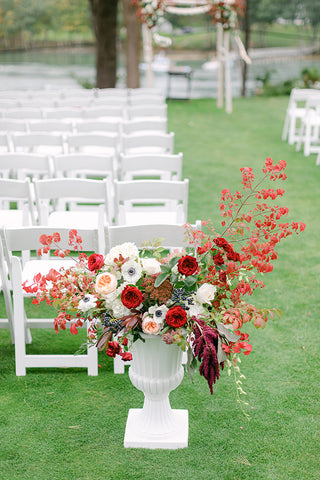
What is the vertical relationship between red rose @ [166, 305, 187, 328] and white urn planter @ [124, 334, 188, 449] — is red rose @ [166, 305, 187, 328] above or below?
above

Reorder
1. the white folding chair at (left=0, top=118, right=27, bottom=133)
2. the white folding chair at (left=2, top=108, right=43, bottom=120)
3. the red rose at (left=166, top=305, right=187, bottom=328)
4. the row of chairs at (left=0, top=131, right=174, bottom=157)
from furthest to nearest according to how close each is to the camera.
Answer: the white folding chair at (left=2, top=108, right=43, bottom=120), the white folding chair at (left=0, top=118, right=27, bottom=133), the row of chairs at (left=0, top=131, right=174, bottom=157), the red rose at (left=166, top=305, right=187, bottom=328)

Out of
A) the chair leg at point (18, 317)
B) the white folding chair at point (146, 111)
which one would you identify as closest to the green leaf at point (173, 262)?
the chair leg at point (18, 317)

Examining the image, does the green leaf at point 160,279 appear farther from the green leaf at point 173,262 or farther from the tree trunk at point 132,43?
the tree trunk at point 132,43

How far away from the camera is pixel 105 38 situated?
15.0 meters

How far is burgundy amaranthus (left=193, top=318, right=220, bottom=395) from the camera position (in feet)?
8.71

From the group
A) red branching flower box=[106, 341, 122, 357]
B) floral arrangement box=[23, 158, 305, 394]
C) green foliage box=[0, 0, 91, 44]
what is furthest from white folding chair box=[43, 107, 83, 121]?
green foliage box=[0, 0, 91, 44]

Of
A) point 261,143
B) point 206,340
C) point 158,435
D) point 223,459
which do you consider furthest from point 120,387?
point 261,143

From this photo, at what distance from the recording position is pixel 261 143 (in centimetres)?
1096

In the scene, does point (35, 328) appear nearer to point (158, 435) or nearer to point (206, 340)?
point (158, 435)

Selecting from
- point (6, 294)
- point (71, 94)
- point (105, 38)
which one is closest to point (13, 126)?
point (71, 94)

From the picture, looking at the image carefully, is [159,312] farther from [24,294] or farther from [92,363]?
[24,294]

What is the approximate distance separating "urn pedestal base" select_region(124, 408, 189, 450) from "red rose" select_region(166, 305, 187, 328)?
77cm

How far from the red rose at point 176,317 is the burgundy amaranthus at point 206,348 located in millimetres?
97

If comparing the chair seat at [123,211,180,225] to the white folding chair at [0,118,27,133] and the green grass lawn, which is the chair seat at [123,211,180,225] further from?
the white folding chair at [0,118,27,133]
